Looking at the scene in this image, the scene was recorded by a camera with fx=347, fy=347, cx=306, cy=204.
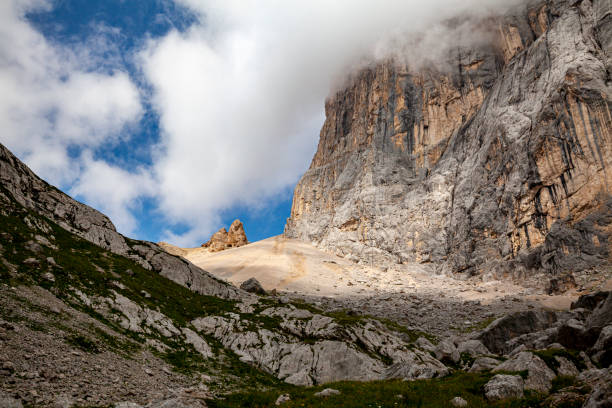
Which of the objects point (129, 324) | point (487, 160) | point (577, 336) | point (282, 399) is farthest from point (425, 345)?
point (487, 160)

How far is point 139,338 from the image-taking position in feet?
81.4

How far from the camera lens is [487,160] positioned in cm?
10756

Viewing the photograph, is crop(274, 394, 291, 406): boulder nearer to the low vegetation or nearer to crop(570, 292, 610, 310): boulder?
the low vegetation

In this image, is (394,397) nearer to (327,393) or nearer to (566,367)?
(327,393)

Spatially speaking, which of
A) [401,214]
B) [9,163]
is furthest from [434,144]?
[9,163]

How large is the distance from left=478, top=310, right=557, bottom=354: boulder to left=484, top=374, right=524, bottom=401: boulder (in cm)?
2629

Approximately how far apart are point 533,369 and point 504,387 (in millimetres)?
2859

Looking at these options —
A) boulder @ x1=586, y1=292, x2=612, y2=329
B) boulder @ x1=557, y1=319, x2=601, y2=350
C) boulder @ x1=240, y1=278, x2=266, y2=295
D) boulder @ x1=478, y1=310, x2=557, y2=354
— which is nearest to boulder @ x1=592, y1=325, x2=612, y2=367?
boulder @ x1=557, y1=319, x2=601, y2=350

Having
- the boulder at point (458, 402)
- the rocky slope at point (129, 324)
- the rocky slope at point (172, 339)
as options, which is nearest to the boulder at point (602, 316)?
the rocky slope at point (172, 339)

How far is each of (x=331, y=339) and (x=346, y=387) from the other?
15.3 m

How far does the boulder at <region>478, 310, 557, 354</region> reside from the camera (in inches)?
1556

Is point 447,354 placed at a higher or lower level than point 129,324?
lower

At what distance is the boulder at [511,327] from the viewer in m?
39.5

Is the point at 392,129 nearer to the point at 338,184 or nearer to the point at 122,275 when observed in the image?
the point at 338,184
